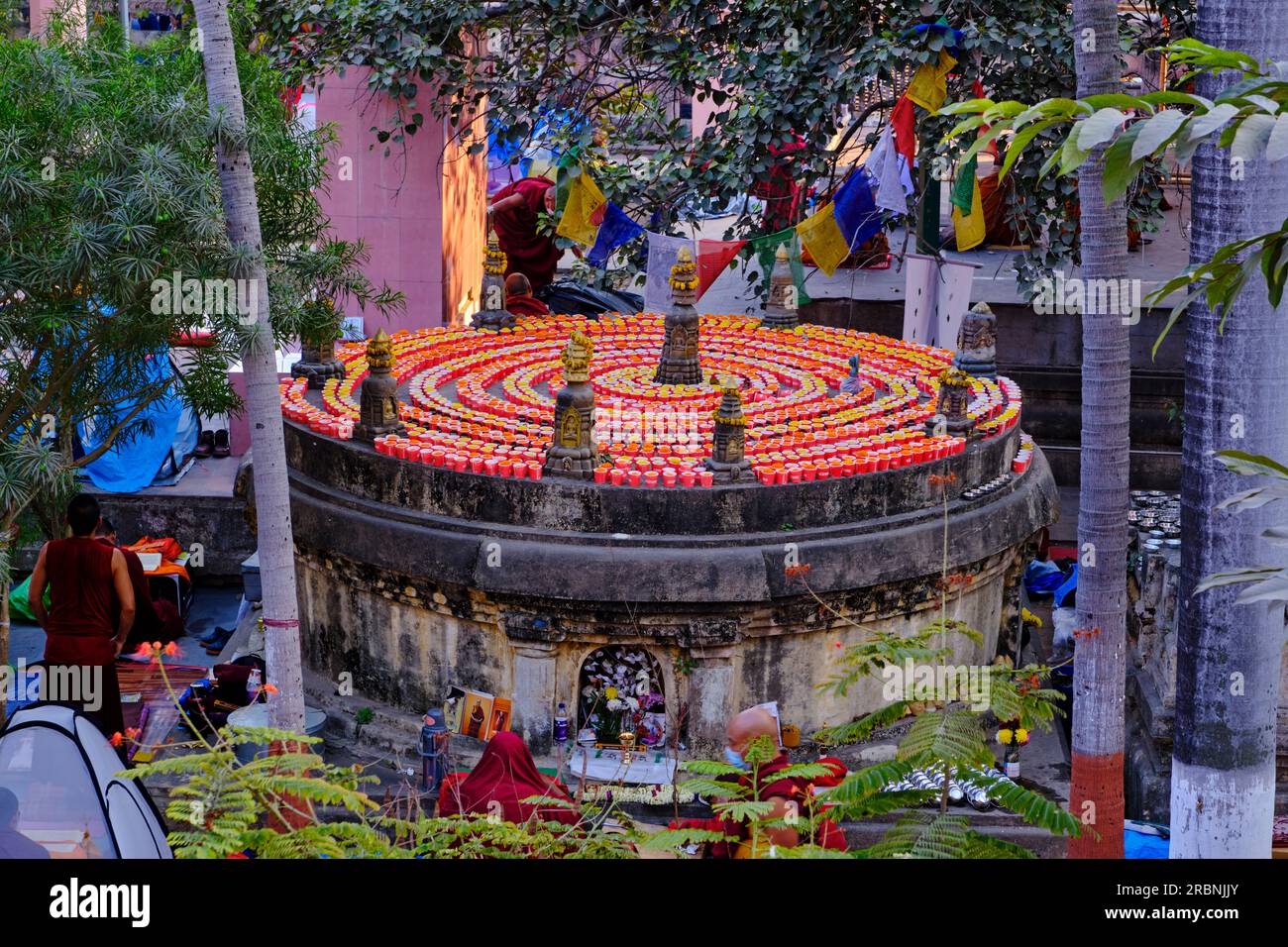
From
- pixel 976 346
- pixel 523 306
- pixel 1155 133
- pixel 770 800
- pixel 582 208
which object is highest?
pixel 582 208

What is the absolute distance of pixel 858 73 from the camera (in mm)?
14602

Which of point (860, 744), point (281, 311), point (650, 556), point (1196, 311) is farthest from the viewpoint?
point (860, 744)

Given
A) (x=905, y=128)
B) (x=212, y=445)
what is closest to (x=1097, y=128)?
(x=905, y=128)

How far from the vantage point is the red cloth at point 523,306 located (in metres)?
17.5

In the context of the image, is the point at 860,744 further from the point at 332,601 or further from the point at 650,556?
the point at 332,601

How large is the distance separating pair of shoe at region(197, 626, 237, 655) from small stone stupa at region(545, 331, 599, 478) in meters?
4.28

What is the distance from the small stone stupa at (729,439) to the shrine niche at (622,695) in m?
1.43

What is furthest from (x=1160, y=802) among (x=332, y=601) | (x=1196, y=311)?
(x=332, y=601)

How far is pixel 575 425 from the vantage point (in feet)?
36.4

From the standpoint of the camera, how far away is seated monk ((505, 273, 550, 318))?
17.3m

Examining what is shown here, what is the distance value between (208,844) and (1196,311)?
5.12 m

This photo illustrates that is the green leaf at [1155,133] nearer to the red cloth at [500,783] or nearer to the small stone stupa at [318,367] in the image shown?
the red cloth at [500,783]

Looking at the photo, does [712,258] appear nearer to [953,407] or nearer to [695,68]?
[695,68]

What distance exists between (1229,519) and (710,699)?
4.46 meters
